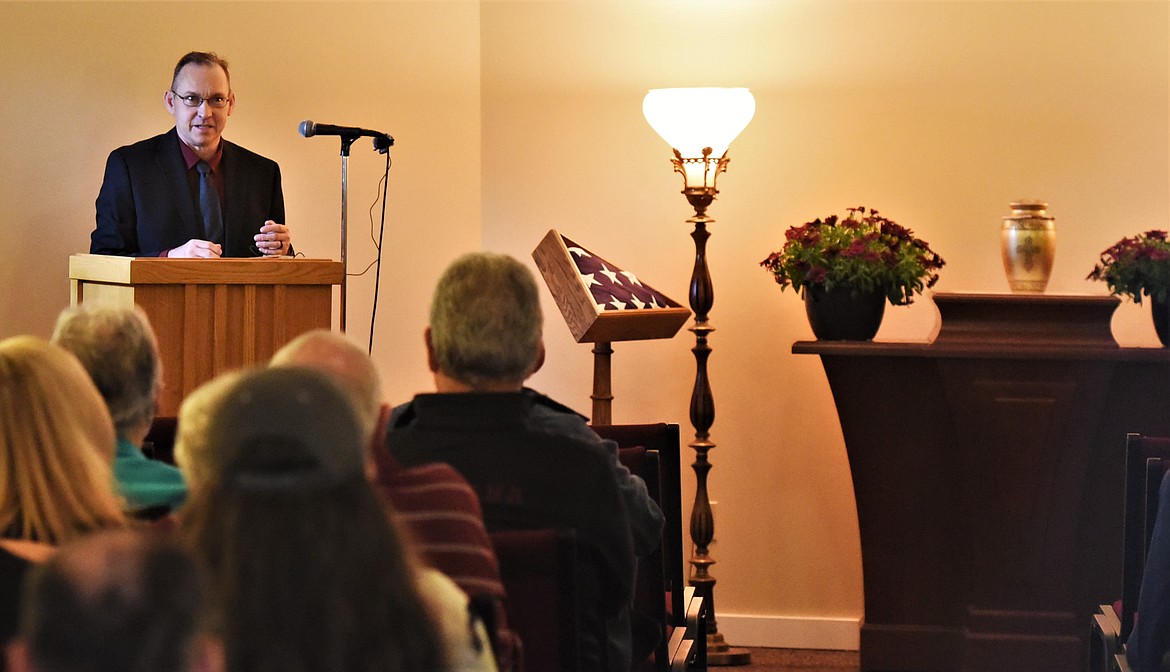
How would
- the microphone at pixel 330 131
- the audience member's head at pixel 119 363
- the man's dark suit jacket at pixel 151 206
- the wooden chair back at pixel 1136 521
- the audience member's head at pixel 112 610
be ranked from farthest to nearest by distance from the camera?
the man's dark suit jacket at pixel 151 206
the microphone at pixel 330 131
the wooden chair back at pixel 1136 521
the audience member's head at pixel 119 363
the audience member's head at pixel 112 610

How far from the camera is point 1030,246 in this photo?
4750mm

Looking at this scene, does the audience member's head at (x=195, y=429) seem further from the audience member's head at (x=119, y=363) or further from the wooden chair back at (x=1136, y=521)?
the wooden chair back at (x=1136, y=521)

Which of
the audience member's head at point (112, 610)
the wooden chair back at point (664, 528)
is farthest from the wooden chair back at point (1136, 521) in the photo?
the audience member's head at point (112, 610)

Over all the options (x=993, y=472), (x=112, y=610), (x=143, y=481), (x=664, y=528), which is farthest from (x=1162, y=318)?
(x=112, y=610)

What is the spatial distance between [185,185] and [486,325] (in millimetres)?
2549

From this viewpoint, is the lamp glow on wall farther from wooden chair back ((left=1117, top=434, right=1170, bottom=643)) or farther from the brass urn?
wooden chair back ((left=1117, top=434, right=1170, bottom=643))

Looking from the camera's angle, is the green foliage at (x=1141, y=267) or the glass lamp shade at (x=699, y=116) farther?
the glass lamp shade at (x=699, y=116)

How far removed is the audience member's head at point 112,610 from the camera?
3.15 ft

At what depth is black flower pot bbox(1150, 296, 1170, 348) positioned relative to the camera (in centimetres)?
463

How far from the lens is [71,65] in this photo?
16.0 ft

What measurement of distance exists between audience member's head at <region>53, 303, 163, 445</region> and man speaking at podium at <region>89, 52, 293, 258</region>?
2.26m

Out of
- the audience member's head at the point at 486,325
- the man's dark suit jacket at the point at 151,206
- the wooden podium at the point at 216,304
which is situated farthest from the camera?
the man's dark suit jacket at the point at 151,206

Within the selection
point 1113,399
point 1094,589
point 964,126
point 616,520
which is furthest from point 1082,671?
point 616,520

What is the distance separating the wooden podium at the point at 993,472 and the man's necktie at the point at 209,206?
1997 mm
